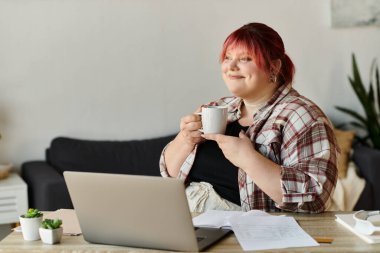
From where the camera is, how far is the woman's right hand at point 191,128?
7.87 ft

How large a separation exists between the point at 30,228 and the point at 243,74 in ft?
2.98

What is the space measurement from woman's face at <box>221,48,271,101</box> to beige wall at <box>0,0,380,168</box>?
1.94 meters

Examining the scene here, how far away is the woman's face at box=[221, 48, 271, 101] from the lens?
96.7 inches

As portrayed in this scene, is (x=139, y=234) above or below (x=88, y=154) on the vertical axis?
above

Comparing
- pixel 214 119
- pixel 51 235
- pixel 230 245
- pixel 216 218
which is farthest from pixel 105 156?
pixel 230 245

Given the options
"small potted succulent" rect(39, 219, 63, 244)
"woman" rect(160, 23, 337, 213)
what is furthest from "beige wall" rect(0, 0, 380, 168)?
"small potted succulent" rect(39, 219, 63, 244)

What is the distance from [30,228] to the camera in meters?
1.96

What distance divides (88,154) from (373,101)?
184 cm

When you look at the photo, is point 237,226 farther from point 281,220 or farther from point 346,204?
point 346,204

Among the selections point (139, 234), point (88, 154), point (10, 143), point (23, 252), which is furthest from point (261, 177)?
point (10, 143)

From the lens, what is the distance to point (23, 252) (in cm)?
186

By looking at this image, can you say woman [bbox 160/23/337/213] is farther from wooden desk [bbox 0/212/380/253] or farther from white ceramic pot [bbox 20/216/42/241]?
white ceramic pot [bbox 20/216/42/241]

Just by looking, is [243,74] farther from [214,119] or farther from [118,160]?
[118,160]

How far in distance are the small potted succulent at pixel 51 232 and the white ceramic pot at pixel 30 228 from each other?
3 cm
